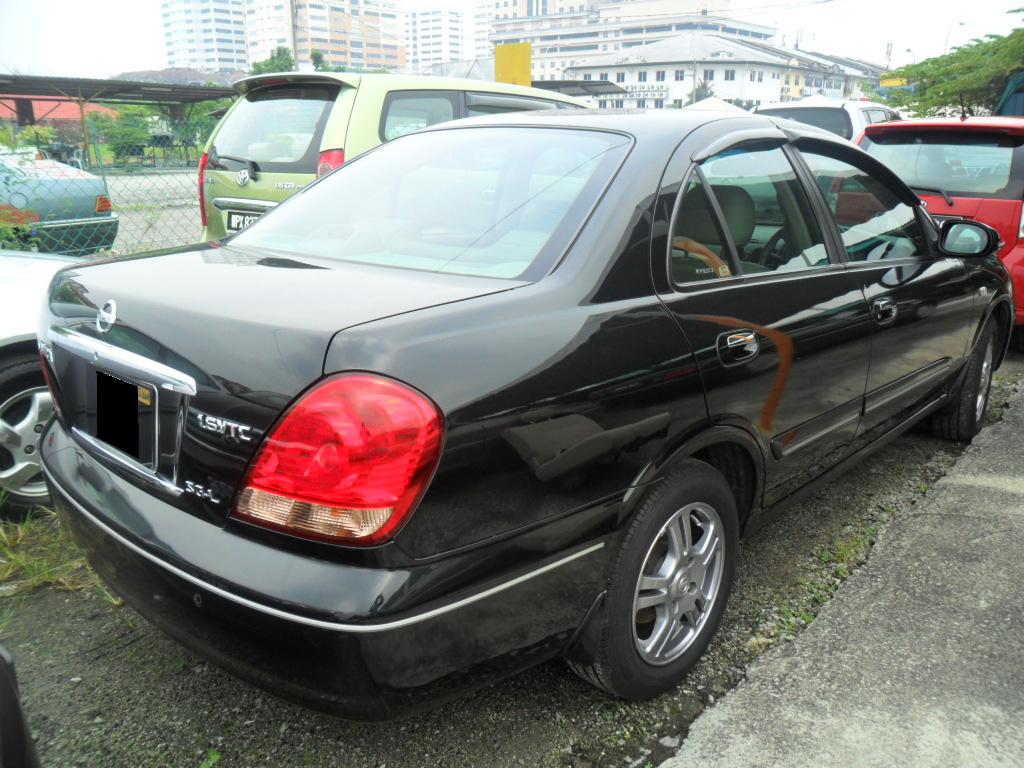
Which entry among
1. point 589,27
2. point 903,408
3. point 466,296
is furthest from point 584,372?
point 589,27

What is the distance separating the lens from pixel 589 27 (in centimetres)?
15138

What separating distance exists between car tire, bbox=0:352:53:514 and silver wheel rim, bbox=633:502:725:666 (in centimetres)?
227

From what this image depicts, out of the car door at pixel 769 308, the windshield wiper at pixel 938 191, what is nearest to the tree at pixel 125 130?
the windshield wiper at pixel 938 191

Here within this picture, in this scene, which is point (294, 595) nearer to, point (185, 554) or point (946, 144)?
point (185, 554)

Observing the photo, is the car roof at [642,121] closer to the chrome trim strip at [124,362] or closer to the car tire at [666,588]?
the car tire at [666,588]

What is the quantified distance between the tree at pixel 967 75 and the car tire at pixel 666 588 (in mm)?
18335

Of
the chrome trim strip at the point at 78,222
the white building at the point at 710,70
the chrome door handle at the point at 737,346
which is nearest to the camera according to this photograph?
the chrome door handle at the point at 737,346

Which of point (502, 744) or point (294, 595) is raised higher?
point (294, 595)

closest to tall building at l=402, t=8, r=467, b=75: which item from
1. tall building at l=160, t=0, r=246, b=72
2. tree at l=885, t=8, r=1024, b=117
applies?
tall building at l=160, t=0, r=246, b=72

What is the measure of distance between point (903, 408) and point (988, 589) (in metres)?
0.81

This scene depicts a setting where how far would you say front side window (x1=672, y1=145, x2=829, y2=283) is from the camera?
7.52 ft

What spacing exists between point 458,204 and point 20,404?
1869 millimetres

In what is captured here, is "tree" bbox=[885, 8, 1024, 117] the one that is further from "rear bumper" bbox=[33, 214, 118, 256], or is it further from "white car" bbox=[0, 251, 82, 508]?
"white car" bbox=[0, 251, 82, 508]

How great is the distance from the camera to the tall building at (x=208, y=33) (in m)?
157
